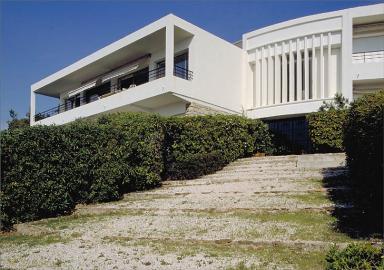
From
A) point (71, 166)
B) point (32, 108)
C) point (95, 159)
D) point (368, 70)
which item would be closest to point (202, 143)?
point (95, 159)

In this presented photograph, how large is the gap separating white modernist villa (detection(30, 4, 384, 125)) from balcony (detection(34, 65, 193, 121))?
126mm

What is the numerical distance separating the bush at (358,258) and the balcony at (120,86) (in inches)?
722

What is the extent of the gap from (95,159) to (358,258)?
9454 millimetres

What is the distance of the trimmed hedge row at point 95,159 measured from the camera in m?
11.7

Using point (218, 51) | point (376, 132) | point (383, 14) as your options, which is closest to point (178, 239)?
point (376, 132)

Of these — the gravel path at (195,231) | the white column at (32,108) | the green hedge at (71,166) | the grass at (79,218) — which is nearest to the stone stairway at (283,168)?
the gravel path at (195,231)

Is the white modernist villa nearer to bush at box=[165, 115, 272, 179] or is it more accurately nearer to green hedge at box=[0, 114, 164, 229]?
bush at box=[165, 115, 272, 179]

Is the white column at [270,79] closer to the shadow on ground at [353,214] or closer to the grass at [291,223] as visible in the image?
the shadow on ground at [353,214]

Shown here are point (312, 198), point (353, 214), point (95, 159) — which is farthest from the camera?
point (95, 159)

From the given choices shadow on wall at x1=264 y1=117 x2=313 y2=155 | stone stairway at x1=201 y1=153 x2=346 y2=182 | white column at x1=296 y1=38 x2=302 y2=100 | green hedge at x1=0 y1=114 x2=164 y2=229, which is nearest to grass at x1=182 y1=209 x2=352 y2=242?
stone stairway at x1=201 y1=153 x2=346 y2=182

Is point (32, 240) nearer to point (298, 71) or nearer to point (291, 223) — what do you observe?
point (291, 223)

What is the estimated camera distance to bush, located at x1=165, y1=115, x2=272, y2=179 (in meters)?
16.8

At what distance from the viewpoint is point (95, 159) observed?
523 inches

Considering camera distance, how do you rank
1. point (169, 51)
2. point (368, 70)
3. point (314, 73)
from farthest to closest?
point (314, 73) → point (368, 70) → point (169, 51)
